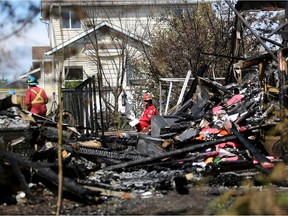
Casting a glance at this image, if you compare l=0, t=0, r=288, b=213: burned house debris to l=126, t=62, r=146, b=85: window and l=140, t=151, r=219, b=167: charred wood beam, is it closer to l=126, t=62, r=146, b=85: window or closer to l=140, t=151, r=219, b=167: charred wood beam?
l=140, t=151, r=219, b=167: charred wood beam

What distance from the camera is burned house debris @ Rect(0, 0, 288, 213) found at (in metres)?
6.53

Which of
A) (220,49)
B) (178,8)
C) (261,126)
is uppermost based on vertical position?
(178,8)

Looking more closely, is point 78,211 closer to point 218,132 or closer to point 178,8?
point 218,132

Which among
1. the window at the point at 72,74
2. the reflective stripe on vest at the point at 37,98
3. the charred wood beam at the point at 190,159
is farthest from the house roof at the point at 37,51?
the reflective stripe on vest at the point at 37,98

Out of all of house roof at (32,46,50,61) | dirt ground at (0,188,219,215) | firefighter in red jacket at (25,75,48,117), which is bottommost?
dirt ground at (0,188,219,215)

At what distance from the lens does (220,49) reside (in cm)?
1909

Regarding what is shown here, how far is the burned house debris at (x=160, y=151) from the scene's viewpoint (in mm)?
6527

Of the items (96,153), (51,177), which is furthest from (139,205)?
(96,153)

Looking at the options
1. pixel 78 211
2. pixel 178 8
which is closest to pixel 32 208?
pixel 78 211

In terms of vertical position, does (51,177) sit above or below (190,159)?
above

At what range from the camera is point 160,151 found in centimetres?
923

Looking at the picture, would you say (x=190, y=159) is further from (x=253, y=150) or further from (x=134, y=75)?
(x=134, y=75)

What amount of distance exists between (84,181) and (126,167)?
1.31 m

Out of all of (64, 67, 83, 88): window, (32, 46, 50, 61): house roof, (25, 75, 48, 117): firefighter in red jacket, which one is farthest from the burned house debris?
(25, 75, 48, 117): firefighter in red jacket
